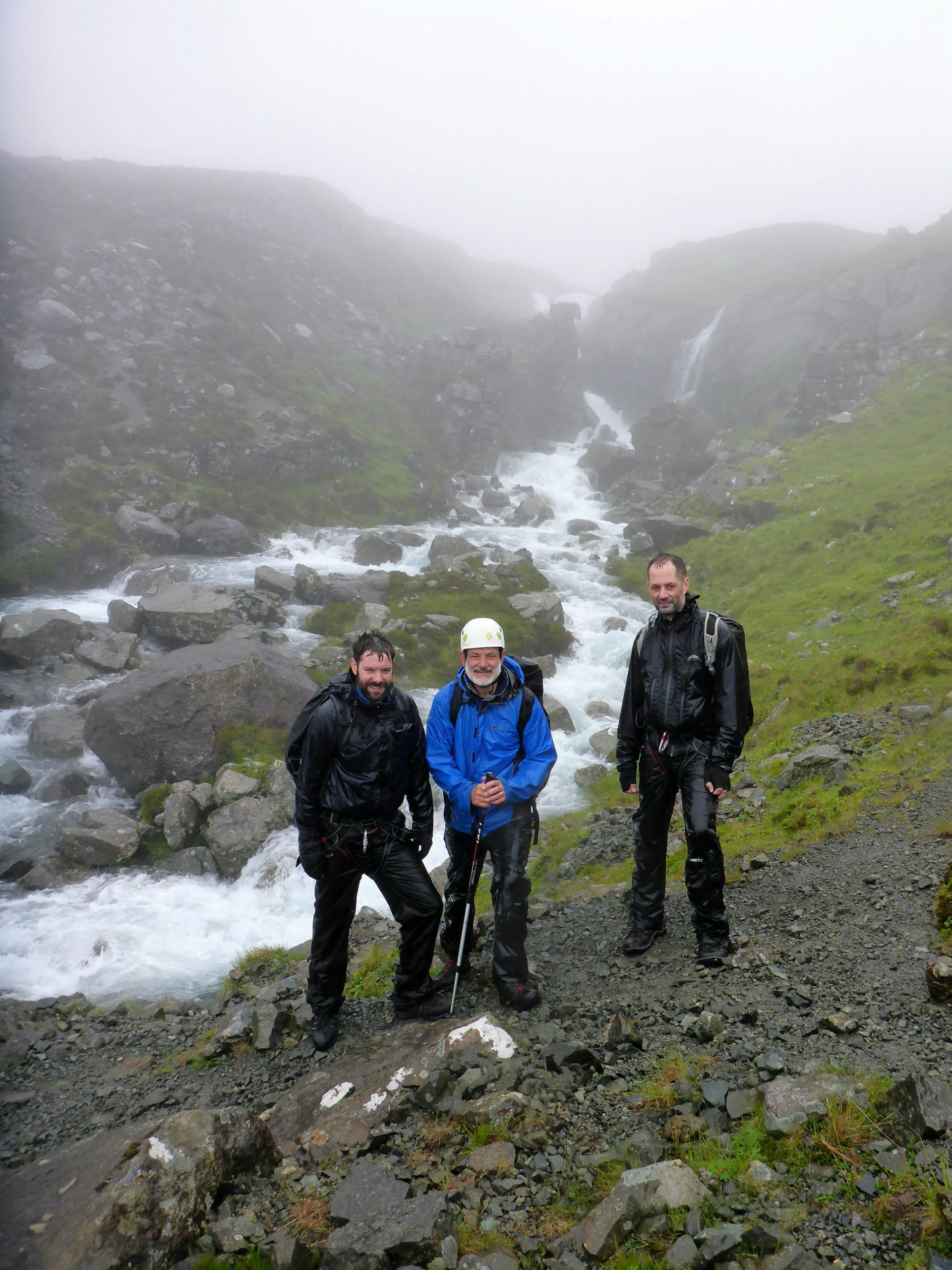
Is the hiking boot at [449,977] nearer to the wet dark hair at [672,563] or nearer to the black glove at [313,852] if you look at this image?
the black glove at [313,852]

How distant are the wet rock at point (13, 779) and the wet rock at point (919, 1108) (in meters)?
19.0

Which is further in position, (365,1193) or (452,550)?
(452,550)

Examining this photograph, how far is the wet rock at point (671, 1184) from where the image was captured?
367cm

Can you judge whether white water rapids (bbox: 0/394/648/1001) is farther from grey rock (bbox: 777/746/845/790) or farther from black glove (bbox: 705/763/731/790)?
black glove (bbox: 705/763/731/790)

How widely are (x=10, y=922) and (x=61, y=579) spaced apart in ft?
87.5

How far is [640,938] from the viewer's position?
292 inches

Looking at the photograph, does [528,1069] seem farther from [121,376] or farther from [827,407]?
[827,407]

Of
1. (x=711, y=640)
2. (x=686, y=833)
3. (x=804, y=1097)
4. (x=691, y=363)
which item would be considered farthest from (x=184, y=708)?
(x=691, y=363)

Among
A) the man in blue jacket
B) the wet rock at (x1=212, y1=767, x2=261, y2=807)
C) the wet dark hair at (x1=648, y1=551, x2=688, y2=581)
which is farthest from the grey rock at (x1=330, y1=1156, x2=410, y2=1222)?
the wet rock at (x1=212, y1=767, x2=261, y2=807)

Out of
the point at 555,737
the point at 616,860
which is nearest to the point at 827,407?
the point at 555,737

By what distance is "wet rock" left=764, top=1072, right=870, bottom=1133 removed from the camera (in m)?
4.06

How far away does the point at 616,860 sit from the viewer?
11945 mm

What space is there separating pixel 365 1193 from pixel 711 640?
542cm

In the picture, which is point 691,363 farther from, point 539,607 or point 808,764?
point 808,764
